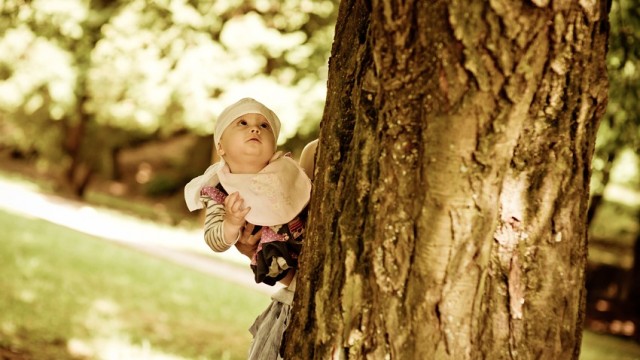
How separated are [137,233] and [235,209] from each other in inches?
529

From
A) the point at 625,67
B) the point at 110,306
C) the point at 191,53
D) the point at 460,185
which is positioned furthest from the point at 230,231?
the point at 191,53

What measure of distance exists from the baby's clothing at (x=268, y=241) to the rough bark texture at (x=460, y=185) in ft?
1.05

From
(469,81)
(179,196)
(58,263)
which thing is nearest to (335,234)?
(469,81)

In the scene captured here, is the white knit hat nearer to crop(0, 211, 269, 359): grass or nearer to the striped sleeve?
the striped sleeve

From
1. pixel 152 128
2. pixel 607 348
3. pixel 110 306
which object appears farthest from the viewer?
pixel 152 128

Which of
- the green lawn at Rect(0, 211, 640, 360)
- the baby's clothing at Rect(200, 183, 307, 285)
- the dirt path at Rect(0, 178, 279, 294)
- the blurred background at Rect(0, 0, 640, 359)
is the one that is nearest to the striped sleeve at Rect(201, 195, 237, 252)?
the baby's clothing at Rect(200, 183, 307, 285)

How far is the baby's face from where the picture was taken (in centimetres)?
250

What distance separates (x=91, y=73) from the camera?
14617mm

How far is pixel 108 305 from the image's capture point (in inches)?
328

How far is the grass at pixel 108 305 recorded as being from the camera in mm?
6637

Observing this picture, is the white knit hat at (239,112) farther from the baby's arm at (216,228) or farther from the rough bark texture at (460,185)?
the rough bark texture at (460,185)

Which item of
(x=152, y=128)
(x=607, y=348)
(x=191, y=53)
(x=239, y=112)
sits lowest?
(x=239, y=112)

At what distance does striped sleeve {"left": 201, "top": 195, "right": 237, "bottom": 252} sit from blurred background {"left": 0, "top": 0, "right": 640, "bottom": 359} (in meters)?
3.68

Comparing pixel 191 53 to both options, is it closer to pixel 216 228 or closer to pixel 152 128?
pixel 152 128
